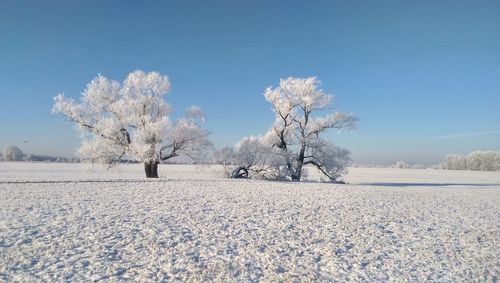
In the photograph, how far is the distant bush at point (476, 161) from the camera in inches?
3570

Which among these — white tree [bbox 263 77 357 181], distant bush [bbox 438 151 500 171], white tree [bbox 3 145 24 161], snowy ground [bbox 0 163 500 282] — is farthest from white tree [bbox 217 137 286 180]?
white tree [bbox 3 145 24 161]

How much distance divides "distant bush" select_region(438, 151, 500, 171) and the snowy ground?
312 feet

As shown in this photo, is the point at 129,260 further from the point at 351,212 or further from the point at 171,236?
the point at 351,212

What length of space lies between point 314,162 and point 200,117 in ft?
41.2

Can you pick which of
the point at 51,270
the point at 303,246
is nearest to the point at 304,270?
the point at 303,246

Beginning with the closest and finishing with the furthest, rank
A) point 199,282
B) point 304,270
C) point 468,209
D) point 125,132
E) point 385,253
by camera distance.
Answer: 1. point 199,282
2. point 304,270
3. point 385,253
4. point 468,209
5. point 125,132

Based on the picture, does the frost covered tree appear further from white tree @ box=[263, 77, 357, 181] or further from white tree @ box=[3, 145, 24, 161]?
white tree @ box=[3, 145, 24, 161]

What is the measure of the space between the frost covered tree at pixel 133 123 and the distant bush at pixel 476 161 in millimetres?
96371

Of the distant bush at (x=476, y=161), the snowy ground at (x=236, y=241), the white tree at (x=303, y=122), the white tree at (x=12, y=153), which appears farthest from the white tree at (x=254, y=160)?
the white tree at (x=12, y=153)

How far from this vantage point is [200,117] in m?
31.0

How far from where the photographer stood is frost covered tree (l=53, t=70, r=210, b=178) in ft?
90.4

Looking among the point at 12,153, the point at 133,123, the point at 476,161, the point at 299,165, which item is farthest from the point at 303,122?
the point at 12,153

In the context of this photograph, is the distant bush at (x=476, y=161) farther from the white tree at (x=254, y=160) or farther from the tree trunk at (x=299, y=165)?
the white tree at (x=254, y=160)

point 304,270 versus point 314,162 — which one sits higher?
point 314,162
